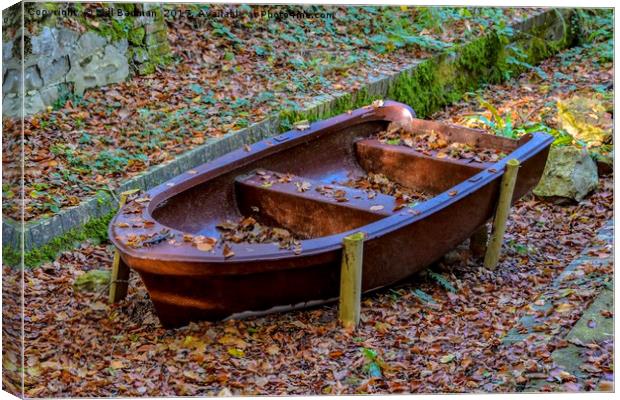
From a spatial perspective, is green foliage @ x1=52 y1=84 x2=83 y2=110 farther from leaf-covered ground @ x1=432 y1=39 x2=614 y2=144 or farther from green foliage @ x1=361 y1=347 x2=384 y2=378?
leaf-covered ground @ x1=432 y1=39 x2=614 y2=144

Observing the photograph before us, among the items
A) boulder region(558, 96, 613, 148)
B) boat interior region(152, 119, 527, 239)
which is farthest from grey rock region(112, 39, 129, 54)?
boulder region(558, 96, 613, 148)

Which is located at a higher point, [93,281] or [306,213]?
[306,213]

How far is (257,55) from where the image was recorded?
7371 millimetres

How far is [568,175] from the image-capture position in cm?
662

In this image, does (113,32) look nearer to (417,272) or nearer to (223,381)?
(417,272)

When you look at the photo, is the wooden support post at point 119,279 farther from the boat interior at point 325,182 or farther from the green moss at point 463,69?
the green moss at point 463,69

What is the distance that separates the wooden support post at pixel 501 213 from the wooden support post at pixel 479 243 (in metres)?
0.11

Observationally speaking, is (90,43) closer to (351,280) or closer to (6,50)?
(6,50)

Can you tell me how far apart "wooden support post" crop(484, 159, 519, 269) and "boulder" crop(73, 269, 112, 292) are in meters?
2.38

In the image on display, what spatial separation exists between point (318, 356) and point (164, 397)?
787mm

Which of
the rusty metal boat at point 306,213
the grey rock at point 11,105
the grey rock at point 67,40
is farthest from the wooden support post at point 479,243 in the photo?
the grey rock at point 11,105

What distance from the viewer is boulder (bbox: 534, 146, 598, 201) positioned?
6.61 metres

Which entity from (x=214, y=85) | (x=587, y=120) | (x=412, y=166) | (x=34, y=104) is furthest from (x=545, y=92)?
(x=34, y=104)

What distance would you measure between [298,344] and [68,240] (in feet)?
5.80
